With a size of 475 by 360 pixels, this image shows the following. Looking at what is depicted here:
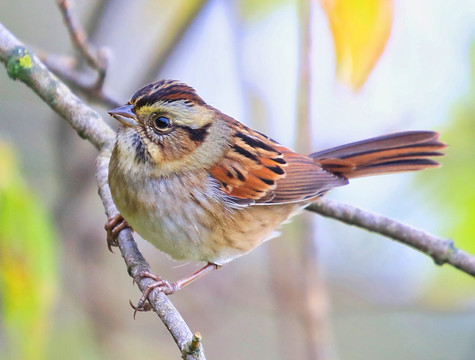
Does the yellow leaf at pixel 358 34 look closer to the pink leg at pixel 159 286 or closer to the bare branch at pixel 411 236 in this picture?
the bare branch at pixel 411 236

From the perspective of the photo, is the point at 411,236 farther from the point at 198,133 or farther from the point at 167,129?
the point at 167,129

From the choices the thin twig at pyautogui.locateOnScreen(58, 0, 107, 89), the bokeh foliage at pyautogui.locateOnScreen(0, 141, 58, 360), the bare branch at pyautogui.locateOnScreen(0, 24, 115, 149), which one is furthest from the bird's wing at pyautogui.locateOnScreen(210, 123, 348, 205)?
the bokeh foliage at pyautogui.locateOnScreen(0, 141, 58, 360)

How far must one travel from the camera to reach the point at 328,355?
330cm

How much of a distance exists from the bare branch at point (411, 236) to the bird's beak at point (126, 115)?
105 cm

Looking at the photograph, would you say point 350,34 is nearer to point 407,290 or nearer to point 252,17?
point 252,17

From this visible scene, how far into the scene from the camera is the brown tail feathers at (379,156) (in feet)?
12.3

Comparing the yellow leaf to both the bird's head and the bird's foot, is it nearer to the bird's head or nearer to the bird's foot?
the bird's head

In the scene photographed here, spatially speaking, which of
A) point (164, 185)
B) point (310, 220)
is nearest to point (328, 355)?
point (310, 220)

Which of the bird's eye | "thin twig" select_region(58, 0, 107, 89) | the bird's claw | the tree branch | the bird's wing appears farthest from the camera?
the bird's wing

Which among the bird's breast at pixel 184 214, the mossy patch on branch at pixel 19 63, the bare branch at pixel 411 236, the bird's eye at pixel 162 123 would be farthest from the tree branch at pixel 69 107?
the bare branch at pixel 411 236

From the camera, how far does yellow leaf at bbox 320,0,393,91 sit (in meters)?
2.48

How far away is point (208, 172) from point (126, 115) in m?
0.54

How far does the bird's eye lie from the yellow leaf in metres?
0.87

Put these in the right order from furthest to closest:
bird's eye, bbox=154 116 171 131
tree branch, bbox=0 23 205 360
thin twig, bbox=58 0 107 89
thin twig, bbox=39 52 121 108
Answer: thin twig, bbox=39 52 121 108 → thin twig, bbox=58 0 107 89 → bird's eye, bbox=154 116 171 131 → tree branch, bbox=0 23 205 360
